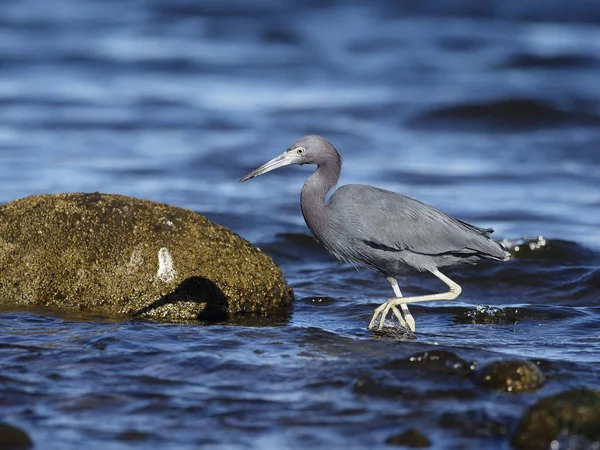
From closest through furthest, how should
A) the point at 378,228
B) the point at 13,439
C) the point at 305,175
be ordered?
the point at 13,439, the point at 378,228, the point at 305,175

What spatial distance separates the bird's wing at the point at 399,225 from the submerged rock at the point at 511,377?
172 centimetres

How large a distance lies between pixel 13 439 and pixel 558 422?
2896mm

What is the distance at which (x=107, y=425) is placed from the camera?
17.2ft

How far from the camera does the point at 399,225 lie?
24.3 ft

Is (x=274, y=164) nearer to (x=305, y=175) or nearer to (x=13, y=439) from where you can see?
(x=13, y=439)

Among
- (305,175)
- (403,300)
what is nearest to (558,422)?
(403,300)

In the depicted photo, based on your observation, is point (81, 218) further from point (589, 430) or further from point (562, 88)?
point (562, 88)

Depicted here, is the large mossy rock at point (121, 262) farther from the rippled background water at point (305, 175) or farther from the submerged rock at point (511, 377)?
the submerged rock at point (511, 377)

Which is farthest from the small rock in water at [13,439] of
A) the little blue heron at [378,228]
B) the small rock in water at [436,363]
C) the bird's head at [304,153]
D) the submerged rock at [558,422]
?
the bird's head at [304,153]

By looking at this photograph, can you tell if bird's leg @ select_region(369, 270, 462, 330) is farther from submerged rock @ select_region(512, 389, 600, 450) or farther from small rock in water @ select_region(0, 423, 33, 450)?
small rock in water @ select_region(0, 423, 33, 450)

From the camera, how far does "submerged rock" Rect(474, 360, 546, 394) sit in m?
5.73

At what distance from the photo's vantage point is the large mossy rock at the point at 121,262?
7.52 meters

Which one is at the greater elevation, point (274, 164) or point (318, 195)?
point (274, 164)

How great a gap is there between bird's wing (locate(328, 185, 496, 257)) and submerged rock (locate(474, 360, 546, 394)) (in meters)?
1.72
